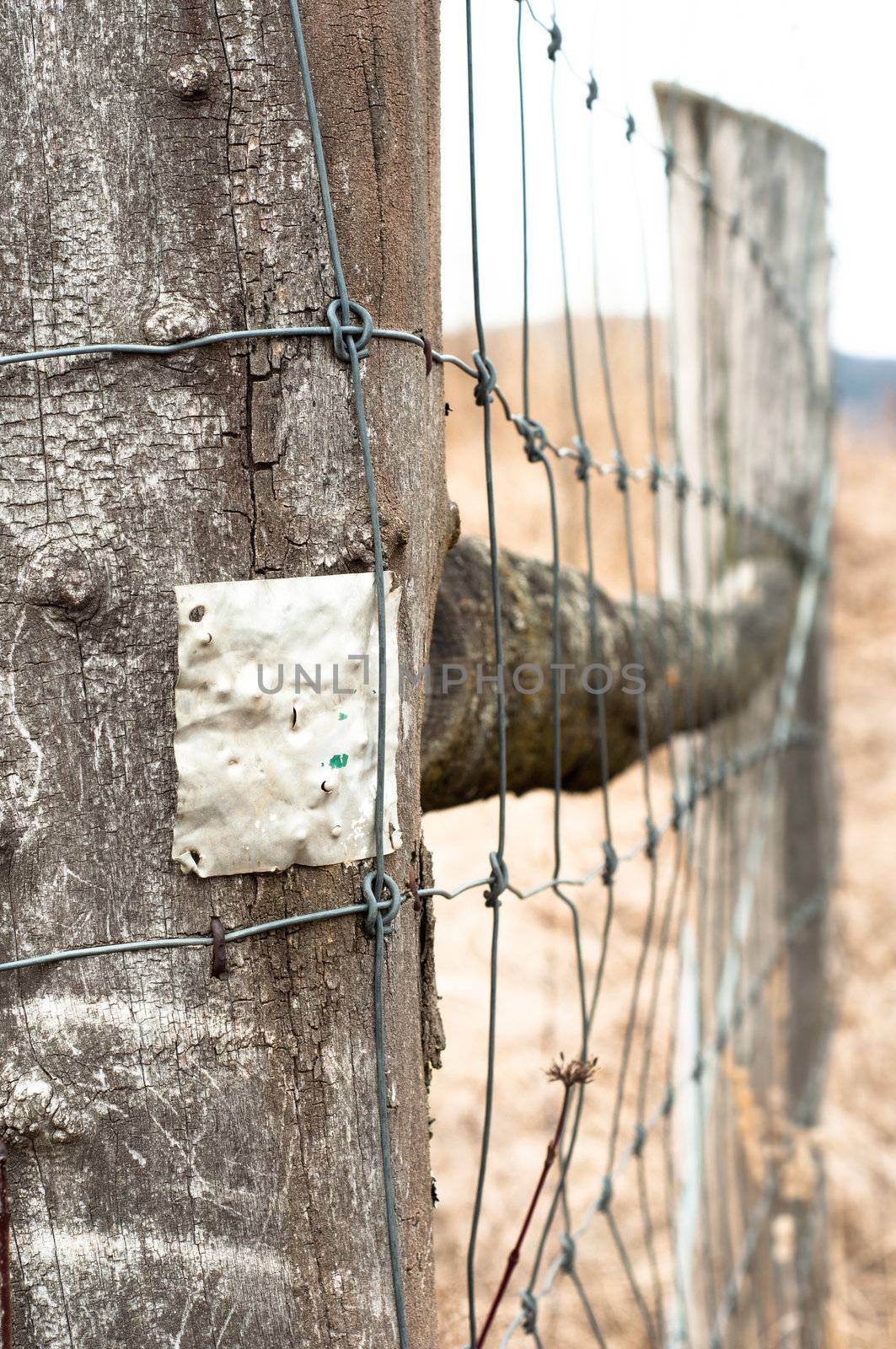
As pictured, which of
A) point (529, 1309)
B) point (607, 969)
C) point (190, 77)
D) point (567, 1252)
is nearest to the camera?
point (190, 77)

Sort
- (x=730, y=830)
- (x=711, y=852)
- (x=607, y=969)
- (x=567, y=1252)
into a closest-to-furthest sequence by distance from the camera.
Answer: (x=567, y=1252) → (x=730, y=830) → (x=711, y=852) → (x=607, y=969)

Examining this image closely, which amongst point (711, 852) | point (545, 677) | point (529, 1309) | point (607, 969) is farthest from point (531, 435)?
point (607, 969)

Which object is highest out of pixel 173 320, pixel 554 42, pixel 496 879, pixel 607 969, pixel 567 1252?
pixel 554 42

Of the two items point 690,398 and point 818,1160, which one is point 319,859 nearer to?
point 690,398

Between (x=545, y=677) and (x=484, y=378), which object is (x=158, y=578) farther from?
(x=545, y=677)

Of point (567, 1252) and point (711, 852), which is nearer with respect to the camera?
point (567, 1252)

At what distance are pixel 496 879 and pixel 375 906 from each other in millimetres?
207

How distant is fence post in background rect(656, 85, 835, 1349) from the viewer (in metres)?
2.59

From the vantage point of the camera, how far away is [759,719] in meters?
2.92

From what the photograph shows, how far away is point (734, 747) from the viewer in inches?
105

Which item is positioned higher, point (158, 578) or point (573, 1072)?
point (158, 578)

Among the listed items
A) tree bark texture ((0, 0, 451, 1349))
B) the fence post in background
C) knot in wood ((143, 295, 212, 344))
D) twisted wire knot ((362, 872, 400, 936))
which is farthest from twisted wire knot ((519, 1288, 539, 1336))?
the fence post in background

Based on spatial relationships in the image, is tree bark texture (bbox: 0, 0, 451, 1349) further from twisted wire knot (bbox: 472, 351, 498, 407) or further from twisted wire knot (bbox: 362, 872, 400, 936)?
twisted wire knot (bbox: 472, 351, 498, 407)

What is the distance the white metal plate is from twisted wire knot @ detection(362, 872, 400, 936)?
2 cm
